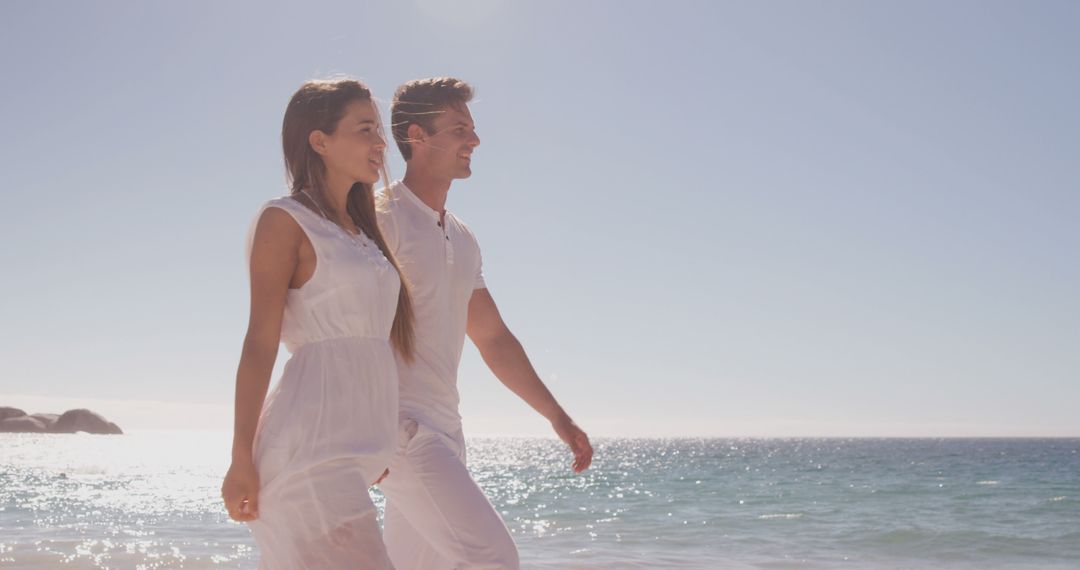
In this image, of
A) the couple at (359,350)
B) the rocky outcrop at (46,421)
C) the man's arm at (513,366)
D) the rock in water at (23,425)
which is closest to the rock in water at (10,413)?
the rocky outcrop at (46,421)

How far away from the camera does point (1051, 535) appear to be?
19.3m

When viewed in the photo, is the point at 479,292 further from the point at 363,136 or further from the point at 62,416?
the point at 62,416

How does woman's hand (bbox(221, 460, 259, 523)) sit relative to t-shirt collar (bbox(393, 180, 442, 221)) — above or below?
below

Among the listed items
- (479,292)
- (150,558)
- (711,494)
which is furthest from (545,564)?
(711,494)

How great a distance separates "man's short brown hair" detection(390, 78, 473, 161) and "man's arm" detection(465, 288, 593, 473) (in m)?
0.61

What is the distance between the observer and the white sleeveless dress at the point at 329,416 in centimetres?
256

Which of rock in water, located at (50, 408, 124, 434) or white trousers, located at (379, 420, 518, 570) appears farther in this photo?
rock in water, located at (50, 408, 124, 434)

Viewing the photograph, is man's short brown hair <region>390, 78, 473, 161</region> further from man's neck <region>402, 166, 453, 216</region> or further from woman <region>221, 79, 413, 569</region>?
woman <region>221, 79, 413, 569</region>

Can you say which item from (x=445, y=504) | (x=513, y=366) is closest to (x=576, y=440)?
(x=513, y=366)

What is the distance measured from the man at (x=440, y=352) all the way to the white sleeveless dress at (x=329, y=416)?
1.10ft

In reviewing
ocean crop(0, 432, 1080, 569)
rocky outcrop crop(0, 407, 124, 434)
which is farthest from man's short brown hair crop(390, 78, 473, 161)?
rocky outcrop crop(0, 407, 124, 434)

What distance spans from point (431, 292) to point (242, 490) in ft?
3.48

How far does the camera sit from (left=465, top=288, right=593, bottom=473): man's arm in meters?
3.84

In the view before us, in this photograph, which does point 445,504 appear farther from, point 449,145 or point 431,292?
point 449,145
